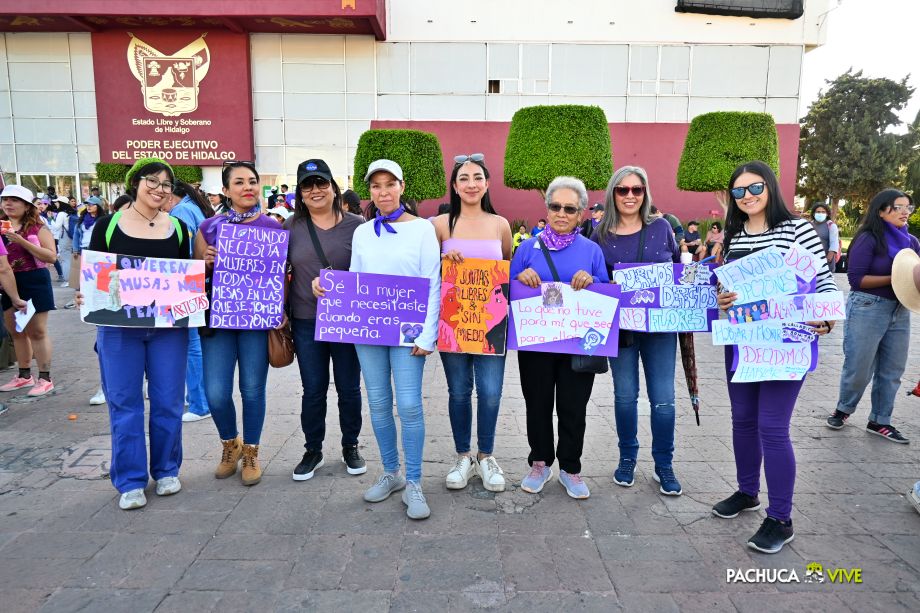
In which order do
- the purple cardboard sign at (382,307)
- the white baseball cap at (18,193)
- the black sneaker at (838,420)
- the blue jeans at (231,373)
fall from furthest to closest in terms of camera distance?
the white baseball cap at (18,193), the black sneaker at (838,420), the blue jeans at (231,373), the purple cardboard sign at (382,307)

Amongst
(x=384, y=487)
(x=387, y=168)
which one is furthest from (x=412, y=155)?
(x=384, y=487)

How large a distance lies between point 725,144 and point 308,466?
1590cm

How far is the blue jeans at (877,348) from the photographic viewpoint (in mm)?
4750

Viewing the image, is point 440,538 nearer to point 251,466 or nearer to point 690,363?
point 251,466

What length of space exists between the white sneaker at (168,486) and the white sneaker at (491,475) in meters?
2.03

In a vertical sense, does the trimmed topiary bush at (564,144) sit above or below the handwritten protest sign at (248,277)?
above

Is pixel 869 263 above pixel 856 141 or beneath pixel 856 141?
beneath

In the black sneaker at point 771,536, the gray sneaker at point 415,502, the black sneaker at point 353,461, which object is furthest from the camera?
the black sneaker at point 353,461

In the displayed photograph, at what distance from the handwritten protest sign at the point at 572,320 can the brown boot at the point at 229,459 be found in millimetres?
2155

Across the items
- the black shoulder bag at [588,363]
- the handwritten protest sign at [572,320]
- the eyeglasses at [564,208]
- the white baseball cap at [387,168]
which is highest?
the white baseball cap at [387,168]

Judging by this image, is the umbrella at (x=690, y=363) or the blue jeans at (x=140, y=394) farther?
the umbrella at (x=690, y=363)

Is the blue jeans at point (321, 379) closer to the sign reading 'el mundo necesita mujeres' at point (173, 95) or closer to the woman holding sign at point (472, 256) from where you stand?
the woman holding sign at point (472, 256)

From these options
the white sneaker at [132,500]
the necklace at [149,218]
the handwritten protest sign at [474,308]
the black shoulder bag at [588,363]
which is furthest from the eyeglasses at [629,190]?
the white sneaker at [132,500]

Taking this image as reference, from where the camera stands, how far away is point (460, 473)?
380 cm
